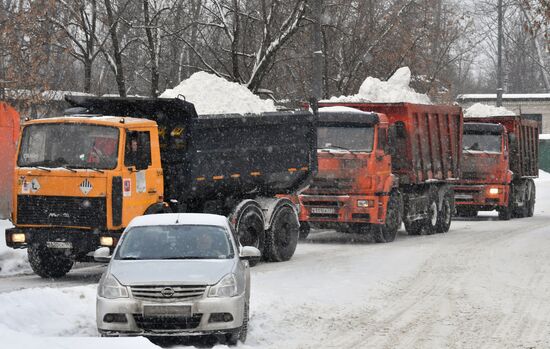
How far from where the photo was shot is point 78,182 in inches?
633

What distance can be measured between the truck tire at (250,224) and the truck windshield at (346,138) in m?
4.41

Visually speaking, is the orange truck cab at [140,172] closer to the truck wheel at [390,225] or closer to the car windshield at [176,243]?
the car windshield at [176,243]

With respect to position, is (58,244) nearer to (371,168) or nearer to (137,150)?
(137,150)

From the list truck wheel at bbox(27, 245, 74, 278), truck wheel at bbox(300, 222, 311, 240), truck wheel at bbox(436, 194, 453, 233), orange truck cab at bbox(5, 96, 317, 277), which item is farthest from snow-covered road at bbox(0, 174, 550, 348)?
truck wheel at bbox(436, 194, 453, 233)

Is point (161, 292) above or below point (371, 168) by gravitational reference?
below

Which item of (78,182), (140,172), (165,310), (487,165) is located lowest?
(165,310)

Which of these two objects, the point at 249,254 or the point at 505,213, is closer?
the point at 249,254

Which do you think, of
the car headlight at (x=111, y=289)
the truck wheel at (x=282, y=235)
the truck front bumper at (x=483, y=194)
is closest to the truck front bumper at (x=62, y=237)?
the truck wheel at (x=282, y=235)

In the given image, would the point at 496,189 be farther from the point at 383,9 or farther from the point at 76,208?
the point at 76,208

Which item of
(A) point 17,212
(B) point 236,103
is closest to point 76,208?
(A) point 17,212

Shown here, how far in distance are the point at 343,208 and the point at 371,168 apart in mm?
1051

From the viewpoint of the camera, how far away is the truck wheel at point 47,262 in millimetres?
16891

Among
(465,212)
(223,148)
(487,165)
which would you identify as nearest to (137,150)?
(223,148)

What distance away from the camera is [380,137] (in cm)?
2347
